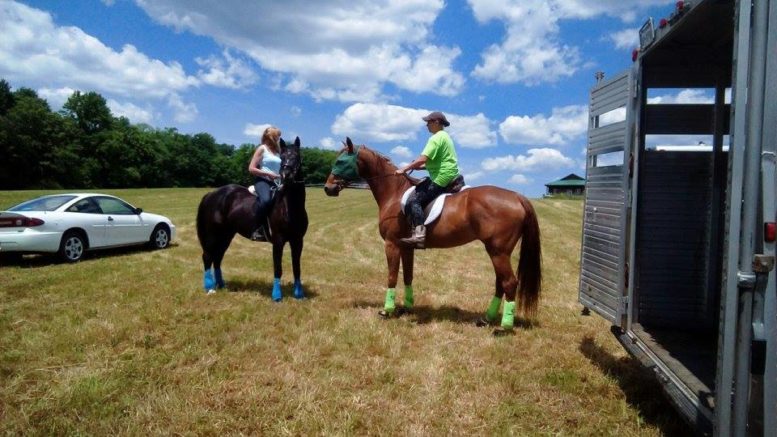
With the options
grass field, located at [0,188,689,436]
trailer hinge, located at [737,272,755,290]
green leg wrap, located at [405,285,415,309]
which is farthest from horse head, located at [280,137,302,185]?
trailer hinge, located at [737,272,755,290]

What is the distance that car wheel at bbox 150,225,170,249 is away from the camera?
1234 centimetres

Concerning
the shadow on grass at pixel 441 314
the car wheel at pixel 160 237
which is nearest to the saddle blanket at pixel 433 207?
the shadow on grass at pixel 441 314

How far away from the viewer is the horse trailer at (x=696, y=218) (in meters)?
2.39

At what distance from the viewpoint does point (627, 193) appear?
159 inches

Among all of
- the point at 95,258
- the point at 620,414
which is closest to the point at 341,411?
the point at 620,414

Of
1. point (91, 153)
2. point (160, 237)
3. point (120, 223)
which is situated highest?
point (91, 153)

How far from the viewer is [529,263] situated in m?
5.79

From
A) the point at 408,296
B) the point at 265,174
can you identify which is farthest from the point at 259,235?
the point at 408,296

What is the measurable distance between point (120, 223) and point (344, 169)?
26.0ft

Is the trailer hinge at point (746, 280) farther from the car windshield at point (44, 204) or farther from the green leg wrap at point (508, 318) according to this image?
the car windshield at point (44, 204)

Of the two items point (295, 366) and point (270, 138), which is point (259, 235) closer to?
point (270, 138)

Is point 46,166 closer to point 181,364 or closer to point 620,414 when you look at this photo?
point 181,364

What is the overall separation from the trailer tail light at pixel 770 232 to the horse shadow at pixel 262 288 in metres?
6.20

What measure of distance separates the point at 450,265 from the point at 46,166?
196ft
